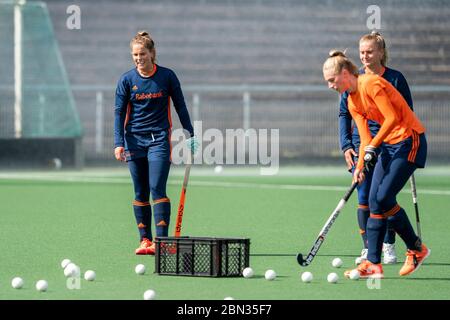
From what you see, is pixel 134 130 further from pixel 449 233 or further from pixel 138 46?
pixel 449 233

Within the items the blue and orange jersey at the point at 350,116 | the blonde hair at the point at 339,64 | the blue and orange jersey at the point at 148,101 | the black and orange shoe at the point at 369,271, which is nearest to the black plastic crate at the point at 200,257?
the black and orange shoe at the point at 369,271

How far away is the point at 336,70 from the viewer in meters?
7.76

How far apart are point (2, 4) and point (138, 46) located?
17.4 metres

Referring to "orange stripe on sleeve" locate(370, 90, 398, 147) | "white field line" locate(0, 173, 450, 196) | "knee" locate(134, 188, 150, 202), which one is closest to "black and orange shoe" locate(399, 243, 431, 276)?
"orange stripe on sleeve" locate(370, 90, 398, 147)

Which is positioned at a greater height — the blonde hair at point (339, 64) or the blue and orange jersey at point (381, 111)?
the blonde hair at point (339, 64)

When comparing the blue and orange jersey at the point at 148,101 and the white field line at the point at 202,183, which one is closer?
the blue and orange jersey at the point at 148,101

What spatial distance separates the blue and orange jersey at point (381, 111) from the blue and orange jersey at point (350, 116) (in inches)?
25.4

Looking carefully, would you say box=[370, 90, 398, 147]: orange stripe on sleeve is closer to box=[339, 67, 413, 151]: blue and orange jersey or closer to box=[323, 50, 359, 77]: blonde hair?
box=[323, 50, 359, 77]: blonde hair

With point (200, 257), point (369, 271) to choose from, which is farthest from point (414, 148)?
point (200, 257)

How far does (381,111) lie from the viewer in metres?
7.75

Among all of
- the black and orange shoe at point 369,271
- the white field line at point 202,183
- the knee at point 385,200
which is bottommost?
the white field line at point 202,183

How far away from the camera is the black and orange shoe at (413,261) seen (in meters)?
8.07

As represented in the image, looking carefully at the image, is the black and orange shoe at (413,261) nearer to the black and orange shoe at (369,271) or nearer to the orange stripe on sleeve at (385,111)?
the black and orange shoe at (369,271)

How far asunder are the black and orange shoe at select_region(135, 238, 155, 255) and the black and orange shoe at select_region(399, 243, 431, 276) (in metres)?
2.24
